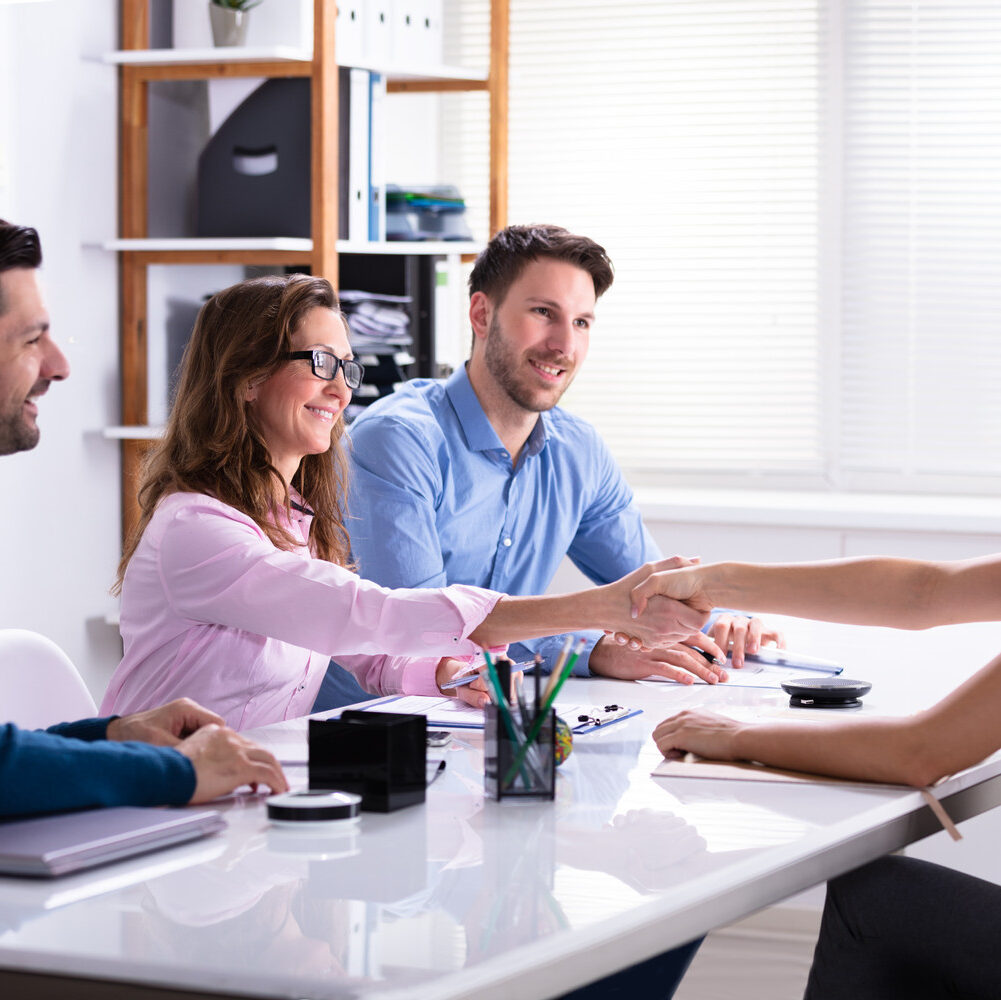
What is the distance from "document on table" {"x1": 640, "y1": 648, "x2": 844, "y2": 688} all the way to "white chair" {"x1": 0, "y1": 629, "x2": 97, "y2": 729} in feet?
2.64

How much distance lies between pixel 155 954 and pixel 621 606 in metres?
1.08

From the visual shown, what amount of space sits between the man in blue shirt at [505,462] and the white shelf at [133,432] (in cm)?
86

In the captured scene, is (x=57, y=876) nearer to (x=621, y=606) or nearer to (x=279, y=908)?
(x=279, y=908)

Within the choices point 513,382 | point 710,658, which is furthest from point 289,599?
point 513,382

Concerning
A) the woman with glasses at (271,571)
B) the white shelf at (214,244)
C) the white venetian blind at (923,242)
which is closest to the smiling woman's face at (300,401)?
the woman with glasses at (271,571)

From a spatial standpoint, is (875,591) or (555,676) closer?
(555,676)

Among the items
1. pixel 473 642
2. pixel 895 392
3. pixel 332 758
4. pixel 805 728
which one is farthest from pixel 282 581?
pixel 895 392

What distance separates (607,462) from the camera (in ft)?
9.15

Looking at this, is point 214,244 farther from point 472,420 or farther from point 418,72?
point 472,420

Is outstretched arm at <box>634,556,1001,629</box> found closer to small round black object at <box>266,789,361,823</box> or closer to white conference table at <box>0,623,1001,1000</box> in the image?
white conference table at <box>0,623,1001,1000</box>

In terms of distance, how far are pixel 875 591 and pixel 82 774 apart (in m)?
0.95

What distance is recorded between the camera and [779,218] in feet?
13.1

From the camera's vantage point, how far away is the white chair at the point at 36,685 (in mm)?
1772

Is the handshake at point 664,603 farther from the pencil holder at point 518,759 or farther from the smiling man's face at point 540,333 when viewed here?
the smiling man's face at point 540,333
